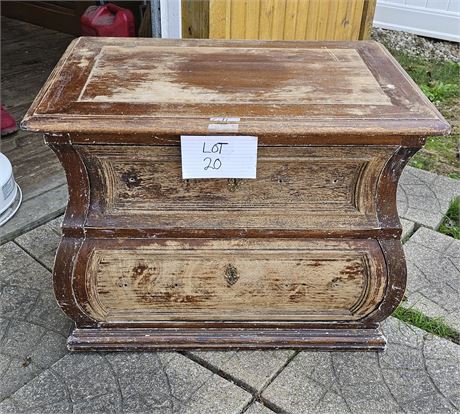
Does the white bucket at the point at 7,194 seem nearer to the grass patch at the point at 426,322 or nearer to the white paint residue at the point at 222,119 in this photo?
the white paint residue at the point at 222,119

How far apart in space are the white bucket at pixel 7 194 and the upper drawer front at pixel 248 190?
1051 mm

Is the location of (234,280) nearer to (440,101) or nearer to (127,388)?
(127,388)

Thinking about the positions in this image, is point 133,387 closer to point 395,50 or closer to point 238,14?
point 238,14

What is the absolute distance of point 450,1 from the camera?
4707 millimetres

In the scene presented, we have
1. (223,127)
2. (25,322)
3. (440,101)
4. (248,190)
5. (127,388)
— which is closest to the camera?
(223,127)

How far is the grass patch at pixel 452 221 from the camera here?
8.24 ft

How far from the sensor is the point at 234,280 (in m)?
1.71

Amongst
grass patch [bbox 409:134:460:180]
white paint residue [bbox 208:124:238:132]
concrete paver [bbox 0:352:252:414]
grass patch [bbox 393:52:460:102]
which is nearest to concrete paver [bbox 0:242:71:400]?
concrete paver [bbox 0:352:252:414]

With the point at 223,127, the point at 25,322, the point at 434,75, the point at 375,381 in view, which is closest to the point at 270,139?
the point at 223,127

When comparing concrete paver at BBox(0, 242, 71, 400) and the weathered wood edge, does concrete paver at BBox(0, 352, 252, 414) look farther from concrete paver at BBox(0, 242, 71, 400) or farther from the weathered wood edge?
the weathered wood edge

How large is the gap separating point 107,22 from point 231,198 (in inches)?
99.1

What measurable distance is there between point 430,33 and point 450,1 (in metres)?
0.31

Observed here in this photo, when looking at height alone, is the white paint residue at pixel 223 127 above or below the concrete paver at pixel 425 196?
above

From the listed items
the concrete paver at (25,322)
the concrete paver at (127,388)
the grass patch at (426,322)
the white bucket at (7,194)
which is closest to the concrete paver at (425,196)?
the grass patch at (426,322)
